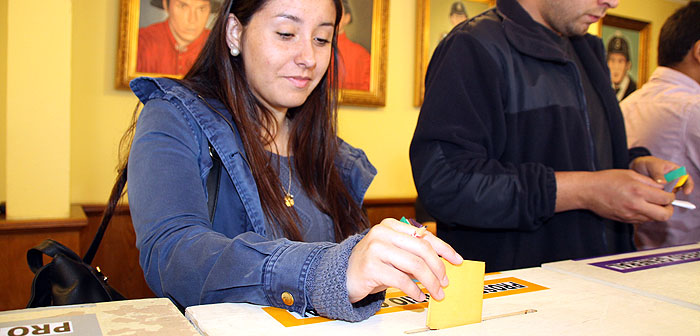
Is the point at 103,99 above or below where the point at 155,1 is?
below

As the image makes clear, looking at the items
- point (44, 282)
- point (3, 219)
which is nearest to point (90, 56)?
point (3, 219)

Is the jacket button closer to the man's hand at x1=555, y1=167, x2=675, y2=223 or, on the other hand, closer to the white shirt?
the man's hand at x1=555, y1=167, x2=675, y2=223

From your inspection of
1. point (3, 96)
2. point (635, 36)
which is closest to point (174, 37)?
point (3, 96)

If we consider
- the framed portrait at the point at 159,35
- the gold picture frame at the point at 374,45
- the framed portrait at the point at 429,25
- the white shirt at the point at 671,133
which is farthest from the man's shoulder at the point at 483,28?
the framed portrait at the point at 429,25

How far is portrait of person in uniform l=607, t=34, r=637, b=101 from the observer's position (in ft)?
15.7

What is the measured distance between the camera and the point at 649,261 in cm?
128

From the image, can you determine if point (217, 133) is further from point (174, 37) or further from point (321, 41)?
point (174, 37)

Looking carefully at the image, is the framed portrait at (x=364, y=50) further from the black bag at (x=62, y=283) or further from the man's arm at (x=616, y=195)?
the black bag at (x=62, y=283)

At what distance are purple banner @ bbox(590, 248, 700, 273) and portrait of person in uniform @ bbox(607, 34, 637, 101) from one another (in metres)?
3.84

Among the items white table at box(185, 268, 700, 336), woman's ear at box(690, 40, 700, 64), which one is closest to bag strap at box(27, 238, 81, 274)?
white table at box(185, 268, 700, 336)

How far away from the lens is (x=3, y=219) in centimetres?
244

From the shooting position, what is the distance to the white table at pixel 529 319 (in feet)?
2.41

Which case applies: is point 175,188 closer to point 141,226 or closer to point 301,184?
point 141,226

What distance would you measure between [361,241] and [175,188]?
413 millimetres
